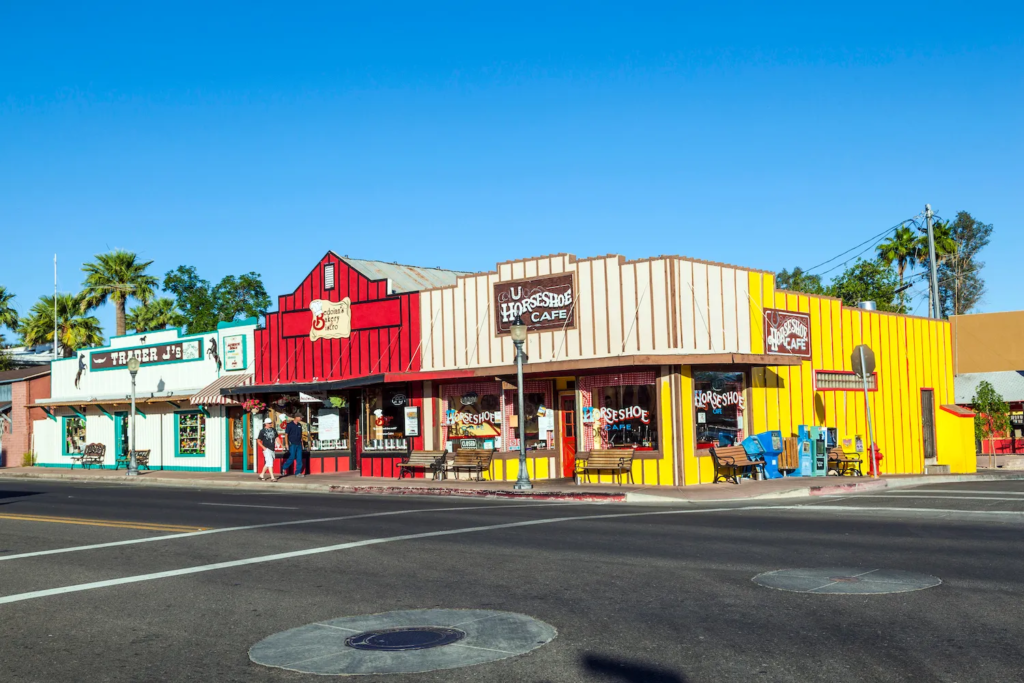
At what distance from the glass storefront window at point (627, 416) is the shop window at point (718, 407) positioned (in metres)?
1.08

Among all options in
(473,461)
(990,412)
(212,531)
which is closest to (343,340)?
(473,461)

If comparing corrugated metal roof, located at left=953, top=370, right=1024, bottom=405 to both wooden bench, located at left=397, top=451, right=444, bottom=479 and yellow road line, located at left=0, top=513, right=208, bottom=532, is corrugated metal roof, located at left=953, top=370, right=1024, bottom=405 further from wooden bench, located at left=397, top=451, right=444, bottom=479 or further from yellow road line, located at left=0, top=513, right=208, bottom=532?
yellow road line, located at left=0, top=513, right=208, bottom=532

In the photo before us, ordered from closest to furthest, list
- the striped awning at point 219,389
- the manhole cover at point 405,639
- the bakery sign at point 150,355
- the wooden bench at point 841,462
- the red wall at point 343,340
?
the manhole cover at point 405,639, the wooden bench at point 841,462, the red wall at point 343,340, the striped awning at point 219,389, the bakery sign at point 150,355

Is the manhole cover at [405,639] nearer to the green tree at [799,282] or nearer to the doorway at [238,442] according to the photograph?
the doorway at [238,442]

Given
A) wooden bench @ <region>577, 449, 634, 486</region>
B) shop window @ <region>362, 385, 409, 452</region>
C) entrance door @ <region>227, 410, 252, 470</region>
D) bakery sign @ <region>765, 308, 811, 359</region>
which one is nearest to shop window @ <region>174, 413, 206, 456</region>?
entrance door @ <region>227, 410, 252, 470</region>

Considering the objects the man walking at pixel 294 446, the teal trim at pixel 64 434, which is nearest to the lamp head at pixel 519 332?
the man walking at pixel 294 446

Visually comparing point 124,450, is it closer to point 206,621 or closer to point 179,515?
point 179,515

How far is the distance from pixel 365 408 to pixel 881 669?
2446 centimetres

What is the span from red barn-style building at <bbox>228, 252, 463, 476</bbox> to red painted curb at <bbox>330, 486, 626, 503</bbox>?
3598mm

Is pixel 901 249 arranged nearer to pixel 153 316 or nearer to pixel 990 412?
pixel 990 412

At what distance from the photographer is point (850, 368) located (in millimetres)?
27953

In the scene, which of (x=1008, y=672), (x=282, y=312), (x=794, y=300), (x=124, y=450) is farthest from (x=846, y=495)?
(x=124, y=450)

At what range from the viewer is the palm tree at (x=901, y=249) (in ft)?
162

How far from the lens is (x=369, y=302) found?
29.7 metres
